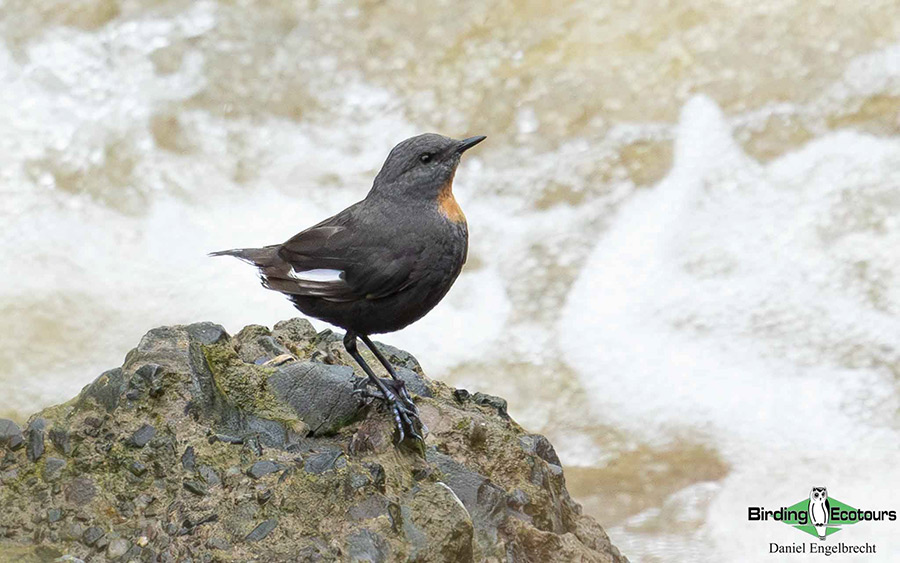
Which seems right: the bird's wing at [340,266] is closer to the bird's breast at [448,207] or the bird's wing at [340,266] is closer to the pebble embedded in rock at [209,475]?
the bird's breast at [448,207]

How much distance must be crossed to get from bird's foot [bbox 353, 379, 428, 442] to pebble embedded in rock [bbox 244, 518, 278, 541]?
2.17 feet

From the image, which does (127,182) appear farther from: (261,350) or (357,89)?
(261,350)

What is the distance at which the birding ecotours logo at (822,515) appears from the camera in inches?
304

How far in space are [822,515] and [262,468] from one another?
198 inches

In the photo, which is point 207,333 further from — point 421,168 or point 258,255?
point 421,168

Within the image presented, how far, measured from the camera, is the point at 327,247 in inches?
180

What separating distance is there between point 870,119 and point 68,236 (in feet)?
24.0

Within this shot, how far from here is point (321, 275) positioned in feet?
14.9

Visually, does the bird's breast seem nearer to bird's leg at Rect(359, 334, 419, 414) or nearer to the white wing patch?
the white wing patch

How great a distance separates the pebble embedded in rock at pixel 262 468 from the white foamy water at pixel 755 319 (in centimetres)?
431

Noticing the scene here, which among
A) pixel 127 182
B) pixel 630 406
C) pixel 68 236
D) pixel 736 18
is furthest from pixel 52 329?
pixel 736 18

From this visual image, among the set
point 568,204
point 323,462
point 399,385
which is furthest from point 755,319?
point 323,462

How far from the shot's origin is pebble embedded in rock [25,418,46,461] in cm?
411

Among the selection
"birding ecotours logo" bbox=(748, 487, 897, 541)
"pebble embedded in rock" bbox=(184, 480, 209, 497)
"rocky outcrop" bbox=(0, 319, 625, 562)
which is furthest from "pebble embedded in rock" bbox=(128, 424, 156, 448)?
"birding ecotours logo" bbox=(748, 487, 897, 541)
